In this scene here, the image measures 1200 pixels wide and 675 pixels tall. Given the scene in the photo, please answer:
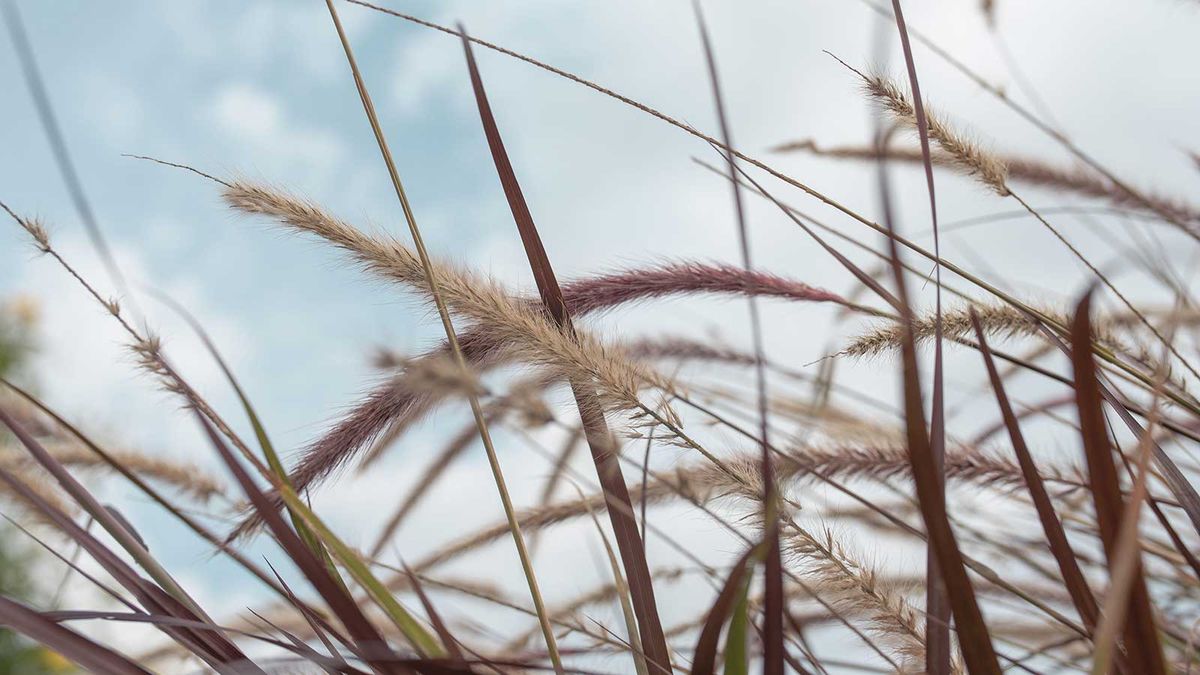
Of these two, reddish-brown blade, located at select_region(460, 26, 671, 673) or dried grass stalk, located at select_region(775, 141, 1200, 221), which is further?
dried grass stalk, located at select_region(775, 141, 1200, 221)

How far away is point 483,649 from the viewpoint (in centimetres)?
93

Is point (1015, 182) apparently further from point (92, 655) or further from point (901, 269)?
point (92, 655)

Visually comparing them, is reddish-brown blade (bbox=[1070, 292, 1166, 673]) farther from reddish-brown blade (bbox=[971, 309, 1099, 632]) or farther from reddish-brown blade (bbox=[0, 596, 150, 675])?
reddish-brown blade (bbox=[0, 596, 150, 675])

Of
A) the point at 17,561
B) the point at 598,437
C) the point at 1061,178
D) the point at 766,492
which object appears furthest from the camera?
the point at 17,561

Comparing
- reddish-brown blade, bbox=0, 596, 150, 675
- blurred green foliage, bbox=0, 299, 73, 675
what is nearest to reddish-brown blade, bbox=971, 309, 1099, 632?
reddish-brown blade, bbox=0, 596, 150, 675

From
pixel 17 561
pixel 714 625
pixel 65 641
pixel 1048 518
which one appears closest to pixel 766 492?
pixel 714 625

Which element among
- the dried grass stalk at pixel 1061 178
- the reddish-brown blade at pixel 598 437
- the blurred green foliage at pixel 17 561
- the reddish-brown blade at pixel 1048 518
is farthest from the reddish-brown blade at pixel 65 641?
the blurred green foliage at pixel 17 561

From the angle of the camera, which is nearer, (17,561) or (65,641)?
(65,641)

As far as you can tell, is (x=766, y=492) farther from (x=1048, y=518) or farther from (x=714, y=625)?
(x=1048, y=518)

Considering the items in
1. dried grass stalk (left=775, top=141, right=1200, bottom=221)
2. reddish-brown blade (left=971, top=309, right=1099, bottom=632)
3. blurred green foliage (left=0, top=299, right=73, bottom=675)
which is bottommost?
reddish-brown blade (left=971, top=309, right=1099, bottom=632)

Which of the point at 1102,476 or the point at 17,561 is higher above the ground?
the point at 17,561

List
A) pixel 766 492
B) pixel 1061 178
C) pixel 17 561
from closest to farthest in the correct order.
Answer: pixel 766 492
pixel 1061 178
pixel 17 561

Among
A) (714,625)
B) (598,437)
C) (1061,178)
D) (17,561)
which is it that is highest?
(17,561)

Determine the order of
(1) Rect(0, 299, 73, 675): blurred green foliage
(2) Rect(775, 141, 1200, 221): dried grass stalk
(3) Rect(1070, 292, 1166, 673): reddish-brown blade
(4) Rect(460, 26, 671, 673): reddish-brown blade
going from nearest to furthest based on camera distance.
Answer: (3) Rect(1070, 292, 1166, 673): reddish-brown blade, (4) Rect(460, 26, 671, 673): reddish-brown blade, (2) Rect(775, 141, 1200, 221): dried grass stalk, (1) Rect(0, 299, 73, 675): blurred green foliage
